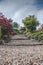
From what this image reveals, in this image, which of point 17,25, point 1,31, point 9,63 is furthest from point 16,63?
point 17,25

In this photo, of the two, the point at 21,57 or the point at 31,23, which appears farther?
the point at 31,23

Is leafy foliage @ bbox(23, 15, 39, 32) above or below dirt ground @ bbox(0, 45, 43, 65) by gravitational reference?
below

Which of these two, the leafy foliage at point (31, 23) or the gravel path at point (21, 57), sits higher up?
the gravel path at point (21, 57)

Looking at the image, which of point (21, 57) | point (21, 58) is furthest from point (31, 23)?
point (21, 58)

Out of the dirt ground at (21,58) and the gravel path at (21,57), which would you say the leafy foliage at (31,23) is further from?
the dirt ground at (21,58)

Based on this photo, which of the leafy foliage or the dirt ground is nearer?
the dirt ground

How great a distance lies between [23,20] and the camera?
4547 centimetres

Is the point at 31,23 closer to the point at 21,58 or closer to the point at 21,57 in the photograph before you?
the point at 21,57

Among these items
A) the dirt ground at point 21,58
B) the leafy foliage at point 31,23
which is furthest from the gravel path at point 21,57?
the leafy foliage at point 31,23

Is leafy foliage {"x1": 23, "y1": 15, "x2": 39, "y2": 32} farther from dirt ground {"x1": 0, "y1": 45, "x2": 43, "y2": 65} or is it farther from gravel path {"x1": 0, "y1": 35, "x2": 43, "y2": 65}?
dirt ground {"x1": 0, "y1": 45, "x2": 43, "y2": 65}

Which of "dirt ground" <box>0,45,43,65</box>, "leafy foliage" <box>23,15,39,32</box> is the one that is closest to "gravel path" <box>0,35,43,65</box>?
"dirt ground" <box>0,45,43,65</box>

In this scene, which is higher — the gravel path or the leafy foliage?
the gravel path

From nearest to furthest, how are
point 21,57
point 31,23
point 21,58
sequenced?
point 21,58
point 21,57
point 31,23

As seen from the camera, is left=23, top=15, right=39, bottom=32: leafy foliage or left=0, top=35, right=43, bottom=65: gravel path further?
left=23, top=15, right=39, bottom=32: leafy foliage
